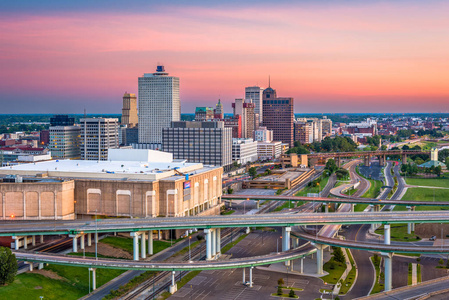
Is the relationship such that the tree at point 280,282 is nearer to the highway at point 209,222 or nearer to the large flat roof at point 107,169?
the highway at point 209,222

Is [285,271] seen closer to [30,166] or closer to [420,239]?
[420,239]

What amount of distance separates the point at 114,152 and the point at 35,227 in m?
52.7

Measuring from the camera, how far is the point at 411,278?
97.4 m

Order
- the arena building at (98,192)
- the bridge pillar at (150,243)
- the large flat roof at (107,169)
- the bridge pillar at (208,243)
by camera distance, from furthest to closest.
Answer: the large flat roof at (107,169) < the arena building at (98,192) < the bridge pillar at (150,243) < the bridge pillar at (208,243)

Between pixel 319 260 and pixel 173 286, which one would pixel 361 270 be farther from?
pixel 173 286

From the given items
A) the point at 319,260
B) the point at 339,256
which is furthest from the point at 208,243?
the point at 339,256

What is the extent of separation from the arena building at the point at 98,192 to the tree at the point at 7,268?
3537cm

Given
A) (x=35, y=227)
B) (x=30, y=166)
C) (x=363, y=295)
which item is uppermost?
(x=30, y=166)

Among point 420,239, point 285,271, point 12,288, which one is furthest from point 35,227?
point 420,239

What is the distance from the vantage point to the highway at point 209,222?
10344cm

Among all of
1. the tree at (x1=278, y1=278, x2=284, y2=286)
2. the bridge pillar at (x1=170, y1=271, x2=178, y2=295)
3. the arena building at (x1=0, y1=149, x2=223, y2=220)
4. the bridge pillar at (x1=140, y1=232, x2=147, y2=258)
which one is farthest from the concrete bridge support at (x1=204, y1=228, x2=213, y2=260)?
the arena building at (x1=0, y1=149, x2=223, y2=220)

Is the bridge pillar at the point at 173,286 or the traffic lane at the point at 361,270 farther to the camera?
the traffic lane at the point at 361,270

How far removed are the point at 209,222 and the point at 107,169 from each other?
42513 mm

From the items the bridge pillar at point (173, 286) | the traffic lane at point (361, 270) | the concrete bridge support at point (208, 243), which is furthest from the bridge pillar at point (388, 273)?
the bridge pillar at point (173, 286)
